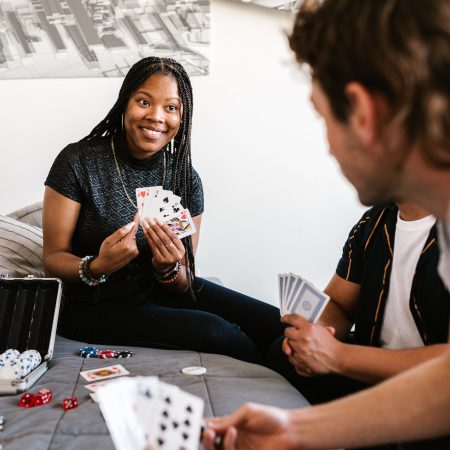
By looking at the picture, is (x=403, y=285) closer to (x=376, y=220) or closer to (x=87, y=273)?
(x=376, y=220)

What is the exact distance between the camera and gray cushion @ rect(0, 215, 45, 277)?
2.19m

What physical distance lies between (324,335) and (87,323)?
90cm

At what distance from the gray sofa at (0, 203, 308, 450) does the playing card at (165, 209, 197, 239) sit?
1.56 feet

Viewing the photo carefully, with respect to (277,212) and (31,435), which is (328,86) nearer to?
(31,435)

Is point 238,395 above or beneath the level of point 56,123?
beneath

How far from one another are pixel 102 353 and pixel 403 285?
38.0 inches

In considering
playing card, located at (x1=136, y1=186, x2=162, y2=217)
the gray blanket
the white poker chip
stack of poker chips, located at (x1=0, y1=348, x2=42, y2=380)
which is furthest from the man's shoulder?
stack of poker chips, located at (x1=0, y1=348, x2=42, y2=380)

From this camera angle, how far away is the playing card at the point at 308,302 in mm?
1612

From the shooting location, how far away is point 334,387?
5.64 ft

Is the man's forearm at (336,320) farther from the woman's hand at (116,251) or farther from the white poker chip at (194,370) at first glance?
the woman's hand at (116,251)

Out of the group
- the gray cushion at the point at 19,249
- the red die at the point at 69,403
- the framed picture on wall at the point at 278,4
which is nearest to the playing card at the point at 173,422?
the red die at the point at 69,403

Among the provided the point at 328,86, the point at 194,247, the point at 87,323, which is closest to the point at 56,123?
the point at 194,247

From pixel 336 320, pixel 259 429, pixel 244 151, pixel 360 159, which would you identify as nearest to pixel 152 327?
pixel 336 320

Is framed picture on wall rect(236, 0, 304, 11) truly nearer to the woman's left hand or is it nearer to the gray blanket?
the woman's left hand
